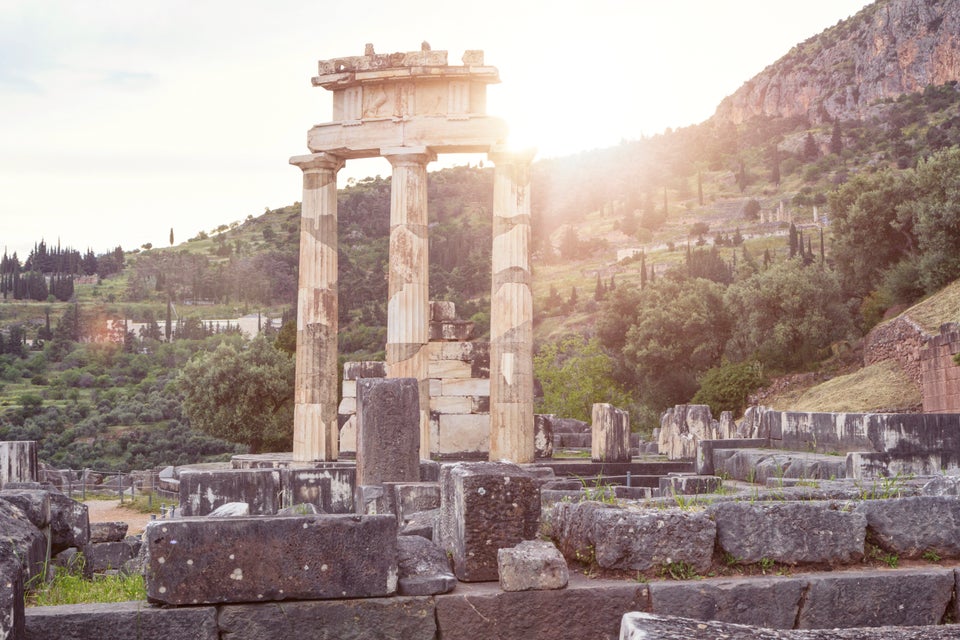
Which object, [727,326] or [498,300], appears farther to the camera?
[727,326]

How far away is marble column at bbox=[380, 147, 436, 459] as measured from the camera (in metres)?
21.8

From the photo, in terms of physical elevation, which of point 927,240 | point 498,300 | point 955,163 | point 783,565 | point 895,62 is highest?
point 895,62

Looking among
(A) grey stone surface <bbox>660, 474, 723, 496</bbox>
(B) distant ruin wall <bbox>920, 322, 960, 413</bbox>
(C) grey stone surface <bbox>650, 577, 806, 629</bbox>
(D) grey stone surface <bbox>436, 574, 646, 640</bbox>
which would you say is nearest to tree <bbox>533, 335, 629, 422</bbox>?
(B) distant ruin wall <bbox>920, 322, 960, 413</bbox>

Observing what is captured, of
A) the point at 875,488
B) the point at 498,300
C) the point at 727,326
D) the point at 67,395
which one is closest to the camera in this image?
the point at 875,488

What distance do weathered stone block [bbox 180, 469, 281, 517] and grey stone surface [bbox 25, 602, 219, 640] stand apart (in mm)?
9196

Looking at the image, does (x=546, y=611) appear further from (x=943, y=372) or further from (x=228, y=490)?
(x=943, y=372)

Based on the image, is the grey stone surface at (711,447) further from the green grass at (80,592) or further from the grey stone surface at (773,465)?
the green grass at (80,592)

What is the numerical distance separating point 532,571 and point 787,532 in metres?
1.70

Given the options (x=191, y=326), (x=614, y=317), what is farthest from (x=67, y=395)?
(x=614, y=317)

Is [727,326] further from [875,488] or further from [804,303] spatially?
[875,488]

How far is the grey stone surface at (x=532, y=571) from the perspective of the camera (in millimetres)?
6160

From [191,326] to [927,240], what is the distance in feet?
201

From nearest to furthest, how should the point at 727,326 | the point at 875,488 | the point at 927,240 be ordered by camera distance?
1. the point at 875,488
2. the point at 927,240
3. the point at 727,326

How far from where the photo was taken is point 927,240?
140 feet
